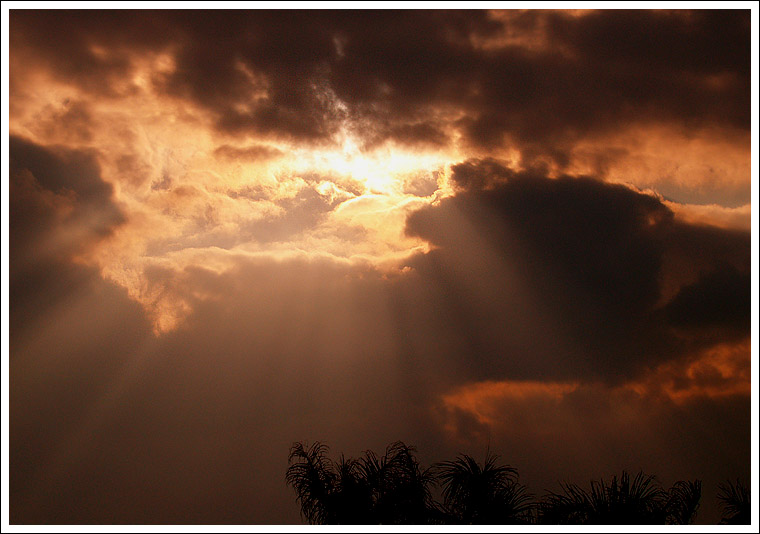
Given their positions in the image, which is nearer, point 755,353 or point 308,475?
point 755,353

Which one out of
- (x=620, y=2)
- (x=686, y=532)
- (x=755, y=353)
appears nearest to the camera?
(x=686, y=532)

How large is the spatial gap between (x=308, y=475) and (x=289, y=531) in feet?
18.7

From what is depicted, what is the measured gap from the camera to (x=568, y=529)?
11.6 metres

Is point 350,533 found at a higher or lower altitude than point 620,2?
lower

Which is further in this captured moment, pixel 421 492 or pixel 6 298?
pixel 421 492

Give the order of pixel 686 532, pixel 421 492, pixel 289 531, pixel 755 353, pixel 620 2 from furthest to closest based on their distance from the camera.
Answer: pixel 421 492
pixel 620 2
pixel 755 353
pixel 686 532
pixel 289 531

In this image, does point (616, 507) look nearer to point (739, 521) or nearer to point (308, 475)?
point (739, 521)

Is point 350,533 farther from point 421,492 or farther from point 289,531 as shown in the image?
point 421,492

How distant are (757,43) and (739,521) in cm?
890

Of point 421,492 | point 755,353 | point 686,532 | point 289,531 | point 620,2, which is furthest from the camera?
point 421,492

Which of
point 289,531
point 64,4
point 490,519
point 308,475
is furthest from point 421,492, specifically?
point 64,4

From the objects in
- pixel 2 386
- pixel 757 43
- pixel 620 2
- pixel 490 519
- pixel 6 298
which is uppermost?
pixel 620 2

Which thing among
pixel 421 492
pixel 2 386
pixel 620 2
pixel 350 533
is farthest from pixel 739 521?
pixel 2 386

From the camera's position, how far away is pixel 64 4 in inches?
551
